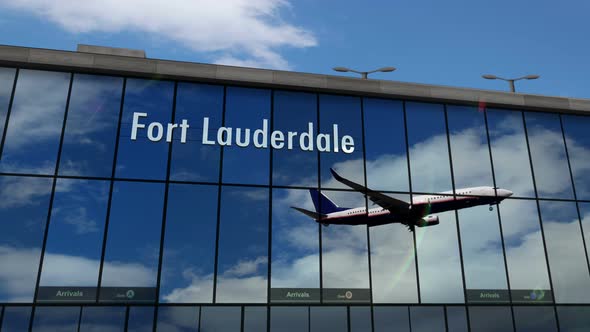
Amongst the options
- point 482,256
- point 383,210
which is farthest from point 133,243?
point 482,256

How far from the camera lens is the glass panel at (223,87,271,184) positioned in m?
23.2

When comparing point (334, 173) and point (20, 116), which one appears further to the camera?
point (334, 173)

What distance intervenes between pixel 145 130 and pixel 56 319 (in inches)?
349

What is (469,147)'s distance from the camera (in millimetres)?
26172

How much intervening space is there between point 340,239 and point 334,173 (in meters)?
3.23

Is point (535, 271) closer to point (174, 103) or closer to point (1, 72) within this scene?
point (174, 103)

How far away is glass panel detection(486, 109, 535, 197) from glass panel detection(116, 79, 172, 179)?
16992 mm

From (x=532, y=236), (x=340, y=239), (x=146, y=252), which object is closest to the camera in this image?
(x=146, y=252)

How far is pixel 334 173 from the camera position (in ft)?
78.8

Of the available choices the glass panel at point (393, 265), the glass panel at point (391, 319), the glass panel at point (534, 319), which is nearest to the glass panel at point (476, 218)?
the glass panel at point (534, 319)

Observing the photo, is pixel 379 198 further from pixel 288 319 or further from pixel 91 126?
pixel 91 126

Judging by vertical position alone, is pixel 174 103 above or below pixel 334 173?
above

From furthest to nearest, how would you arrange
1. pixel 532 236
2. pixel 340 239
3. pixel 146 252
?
1. pixel 532 236
2. pixel 340 239
3. pixel 146 252

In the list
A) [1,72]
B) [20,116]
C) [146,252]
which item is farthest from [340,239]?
[1,72]
